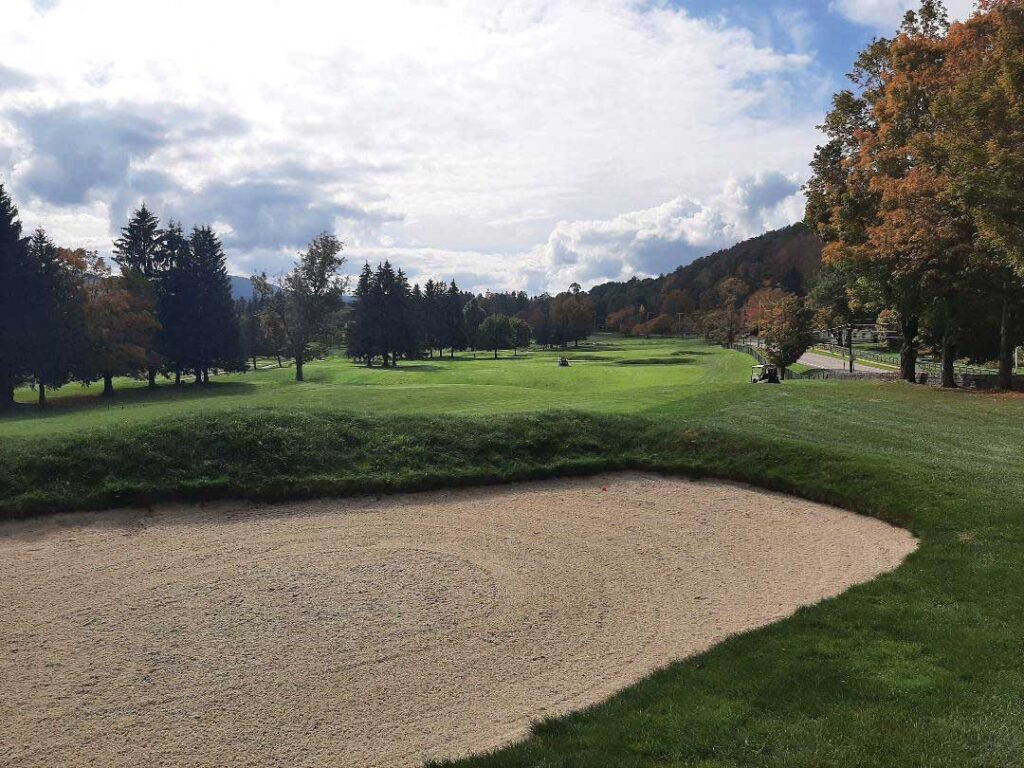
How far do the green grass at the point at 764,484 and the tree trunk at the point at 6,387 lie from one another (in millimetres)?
24699

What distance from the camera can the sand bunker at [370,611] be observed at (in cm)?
660

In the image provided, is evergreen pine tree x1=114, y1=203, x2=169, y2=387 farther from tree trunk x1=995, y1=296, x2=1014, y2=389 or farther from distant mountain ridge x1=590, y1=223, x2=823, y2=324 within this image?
distant mountain ridge x1=590, y1=223, x2=823, y2=324

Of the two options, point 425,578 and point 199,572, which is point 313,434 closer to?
point 199,572

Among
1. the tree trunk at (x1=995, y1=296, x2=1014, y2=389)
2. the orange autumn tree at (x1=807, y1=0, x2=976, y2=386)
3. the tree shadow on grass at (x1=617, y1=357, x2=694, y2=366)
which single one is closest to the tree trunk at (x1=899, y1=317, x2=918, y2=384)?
the orange autumn tree at (x1=807, y1=0, x2=976, y2=386)

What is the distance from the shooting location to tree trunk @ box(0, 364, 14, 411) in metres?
42.4

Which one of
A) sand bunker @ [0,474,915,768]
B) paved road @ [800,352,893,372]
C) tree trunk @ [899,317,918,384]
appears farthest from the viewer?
paved road @ [800,352,893,372]

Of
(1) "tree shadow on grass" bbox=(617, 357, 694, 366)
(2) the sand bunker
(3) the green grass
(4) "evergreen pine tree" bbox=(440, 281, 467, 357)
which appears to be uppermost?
(4) "evergreen pine tree" bbox=(440, 281, 467, 357)

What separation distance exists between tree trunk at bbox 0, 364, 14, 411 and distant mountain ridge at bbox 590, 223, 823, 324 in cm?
11310

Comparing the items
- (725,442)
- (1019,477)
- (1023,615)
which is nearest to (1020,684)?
(1023,615)

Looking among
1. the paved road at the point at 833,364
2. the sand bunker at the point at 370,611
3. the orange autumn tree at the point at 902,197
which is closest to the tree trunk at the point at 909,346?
the orange autumn tree at the point at 902,197

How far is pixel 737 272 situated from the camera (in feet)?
525

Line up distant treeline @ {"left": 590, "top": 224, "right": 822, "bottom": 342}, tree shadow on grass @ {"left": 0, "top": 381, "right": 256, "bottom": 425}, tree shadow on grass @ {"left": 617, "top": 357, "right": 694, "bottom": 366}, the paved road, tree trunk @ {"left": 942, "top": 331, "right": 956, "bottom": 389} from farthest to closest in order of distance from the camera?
distant treeline @ {"left": 590, "top": 224, "right": 822, "bottom": 342} < tree shadow on grass @ {"left": 617, "top": 357, "right": 694, "bottom": 366} < the paved road < tree shadow on grass @ {"left": 0, "top": 381, "right": 256, "bottom": 425} < tree trunk @ {"left": 942, "top": 331, "right": 956, "bottom": 389}

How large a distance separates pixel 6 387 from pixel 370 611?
45.0 metres

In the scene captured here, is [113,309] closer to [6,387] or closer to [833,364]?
[6,387]
